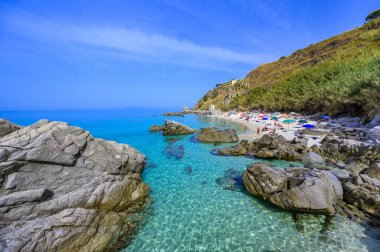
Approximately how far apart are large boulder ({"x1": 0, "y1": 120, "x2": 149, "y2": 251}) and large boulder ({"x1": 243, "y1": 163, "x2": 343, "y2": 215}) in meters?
8.55

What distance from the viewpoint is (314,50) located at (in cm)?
10869

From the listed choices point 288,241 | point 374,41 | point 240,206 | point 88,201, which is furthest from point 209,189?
point 374,41

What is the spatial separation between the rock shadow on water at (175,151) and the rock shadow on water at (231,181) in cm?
783

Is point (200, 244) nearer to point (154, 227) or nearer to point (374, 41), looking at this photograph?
point (154, 227)

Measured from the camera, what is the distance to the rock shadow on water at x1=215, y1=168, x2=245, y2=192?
1544 cm

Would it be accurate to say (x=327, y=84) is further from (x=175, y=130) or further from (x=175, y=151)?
(x=175, y=151)

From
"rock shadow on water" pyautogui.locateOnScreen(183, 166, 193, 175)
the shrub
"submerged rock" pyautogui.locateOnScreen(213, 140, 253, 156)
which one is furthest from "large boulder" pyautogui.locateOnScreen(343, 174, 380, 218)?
the shrub

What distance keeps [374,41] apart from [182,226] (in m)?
106

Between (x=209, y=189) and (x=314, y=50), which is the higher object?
(x=314, y=50)

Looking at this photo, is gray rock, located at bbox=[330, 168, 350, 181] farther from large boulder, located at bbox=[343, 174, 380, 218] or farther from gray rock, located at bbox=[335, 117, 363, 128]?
gray rock, located at bbox=[335, 117, 363, 128]

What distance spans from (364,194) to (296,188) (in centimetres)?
407

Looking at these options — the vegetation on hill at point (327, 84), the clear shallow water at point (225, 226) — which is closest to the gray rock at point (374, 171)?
the clear shallow water at point (225, 226)

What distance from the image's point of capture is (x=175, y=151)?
2753cm

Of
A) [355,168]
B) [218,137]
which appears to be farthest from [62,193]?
[218,137]
